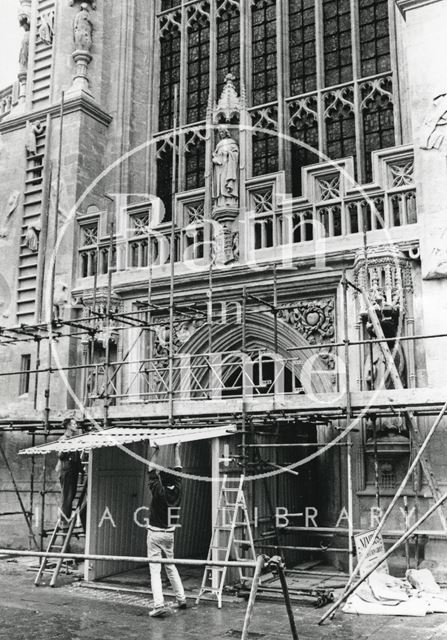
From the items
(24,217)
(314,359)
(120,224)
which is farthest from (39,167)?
(314,359)

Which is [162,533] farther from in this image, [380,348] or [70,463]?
[380,348]

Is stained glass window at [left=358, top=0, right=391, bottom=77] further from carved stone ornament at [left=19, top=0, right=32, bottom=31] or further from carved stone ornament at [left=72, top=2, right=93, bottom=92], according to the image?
carved stone ornament at [left=19, top=0, right=32, bottom=31]

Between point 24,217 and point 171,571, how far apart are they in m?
9.47

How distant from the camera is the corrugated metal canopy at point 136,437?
10430 mm

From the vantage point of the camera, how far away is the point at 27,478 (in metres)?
14.8

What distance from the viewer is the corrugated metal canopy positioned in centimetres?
1043

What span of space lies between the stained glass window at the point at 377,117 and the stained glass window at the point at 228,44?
125 inches

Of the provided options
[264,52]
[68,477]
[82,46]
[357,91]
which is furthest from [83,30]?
[68,477]

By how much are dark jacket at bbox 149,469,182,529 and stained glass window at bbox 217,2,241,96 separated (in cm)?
990

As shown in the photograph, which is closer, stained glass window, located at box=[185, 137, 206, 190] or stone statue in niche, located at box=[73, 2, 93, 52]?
stained glass window, located at box=[185, 137, 206, 190]

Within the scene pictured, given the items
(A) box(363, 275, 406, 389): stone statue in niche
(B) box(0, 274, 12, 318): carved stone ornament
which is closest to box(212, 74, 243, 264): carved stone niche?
(A) box(363, 275, 406, 389): stone statue in niche

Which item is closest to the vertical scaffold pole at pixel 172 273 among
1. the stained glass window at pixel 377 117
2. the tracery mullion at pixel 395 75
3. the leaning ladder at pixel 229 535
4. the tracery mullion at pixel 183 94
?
the tracery mullion at pixel 183 94

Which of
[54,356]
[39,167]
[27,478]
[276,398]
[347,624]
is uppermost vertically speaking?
[39,167]

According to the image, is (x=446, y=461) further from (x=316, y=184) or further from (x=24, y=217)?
(x=24, y=217)
